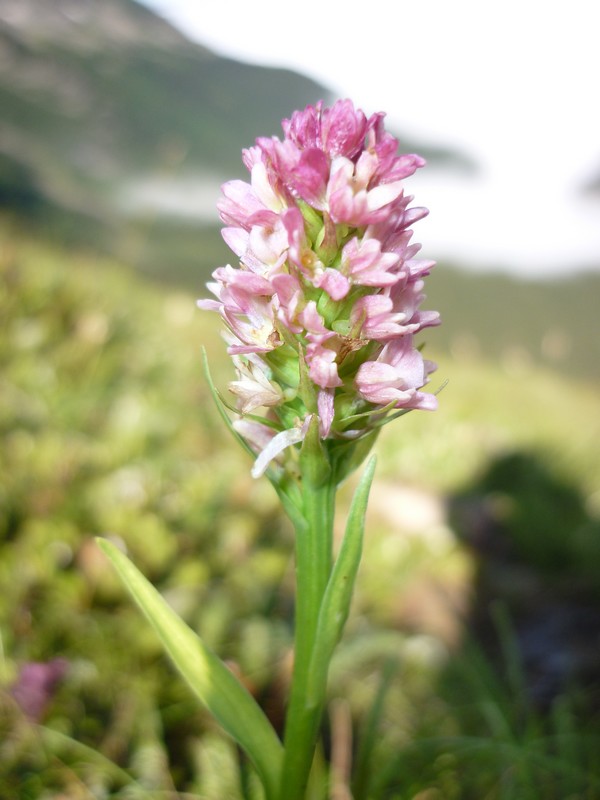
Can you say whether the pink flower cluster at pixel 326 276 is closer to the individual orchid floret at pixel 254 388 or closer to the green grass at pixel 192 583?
the individual orchid floret at pixel 254 388

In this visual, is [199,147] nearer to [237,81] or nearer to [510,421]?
[237,81]

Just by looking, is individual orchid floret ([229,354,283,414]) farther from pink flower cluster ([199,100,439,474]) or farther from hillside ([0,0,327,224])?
hillside ([0,0,327,224])

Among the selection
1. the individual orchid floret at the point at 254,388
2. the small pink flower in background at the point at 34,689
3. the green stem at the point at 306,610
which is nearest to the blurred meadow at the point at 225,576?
the small pink flower in background at the point at 34,689

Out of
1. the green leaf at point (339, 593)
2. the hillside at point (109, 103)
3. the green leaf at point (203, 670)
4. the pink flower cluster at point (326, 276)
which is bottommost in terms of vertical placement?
the green leaf at point (203, 670)

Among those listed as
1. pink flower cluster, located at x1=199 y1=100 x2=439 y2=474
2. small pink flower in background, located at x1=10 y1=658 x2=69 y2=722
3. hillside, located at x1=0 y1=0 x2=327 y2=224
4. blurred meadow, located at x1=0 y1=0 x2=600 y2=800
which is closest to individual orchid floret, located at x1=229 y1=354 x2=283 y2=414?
pink flower cluster, located at x1=199 y1=100 x2=439 y2=474

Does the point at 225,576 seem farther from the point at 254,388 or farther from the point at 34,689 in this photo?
the point at 254,388

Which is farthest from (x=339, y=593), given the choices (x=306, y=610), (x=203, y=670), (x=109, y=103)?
(x=109, y=103)

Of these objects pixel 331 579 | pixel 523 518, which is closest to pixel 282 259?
pixel 331 579
